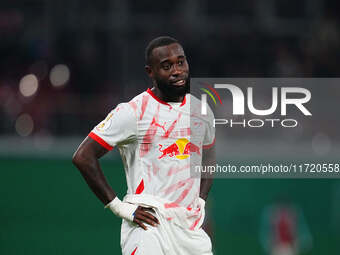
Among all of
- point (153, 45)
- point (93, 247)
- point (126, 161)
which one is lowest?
point (93, 247)

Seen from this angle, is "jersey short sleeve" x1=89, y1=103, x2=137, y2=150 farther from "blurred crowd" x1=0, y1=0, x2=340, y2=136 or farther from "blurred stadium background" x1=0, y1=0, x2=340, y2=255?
"blurred crowd" x1=0, y1=0, x2=340, y2=136

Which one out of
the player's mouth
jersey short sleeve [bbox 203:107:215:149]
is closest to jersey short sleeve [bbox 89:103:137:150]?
the player's mouth

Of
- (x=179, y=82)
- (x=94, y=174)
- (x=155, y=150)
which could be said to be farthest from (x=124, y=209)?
(x=179, y=82)

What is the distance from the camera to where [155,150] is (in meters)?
5.07

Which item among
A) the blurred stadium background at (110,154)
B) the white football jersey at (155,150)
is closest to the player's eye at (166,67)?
the white football jersey at (155,150)

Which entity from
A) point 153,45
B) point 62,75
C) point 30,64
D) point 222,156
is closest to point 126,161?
point 153,45

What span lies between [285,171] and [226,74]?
2514 mm

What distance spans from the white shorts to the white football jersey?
0.21ft

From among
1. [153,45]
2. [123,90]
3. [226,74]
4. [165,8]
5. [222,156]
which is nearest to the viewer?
[153,45]

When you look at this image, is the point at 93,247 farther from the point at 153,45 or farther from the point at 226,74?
the point at 153,45

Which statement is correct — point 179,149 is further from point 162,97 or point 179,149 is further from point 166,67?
point 166,67

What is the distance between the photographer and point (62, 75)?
38.5 ft

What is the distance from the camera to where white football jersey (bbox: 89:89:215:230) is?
504 centimetres

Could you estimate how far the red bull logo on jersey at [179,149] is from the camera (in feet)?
16.6
